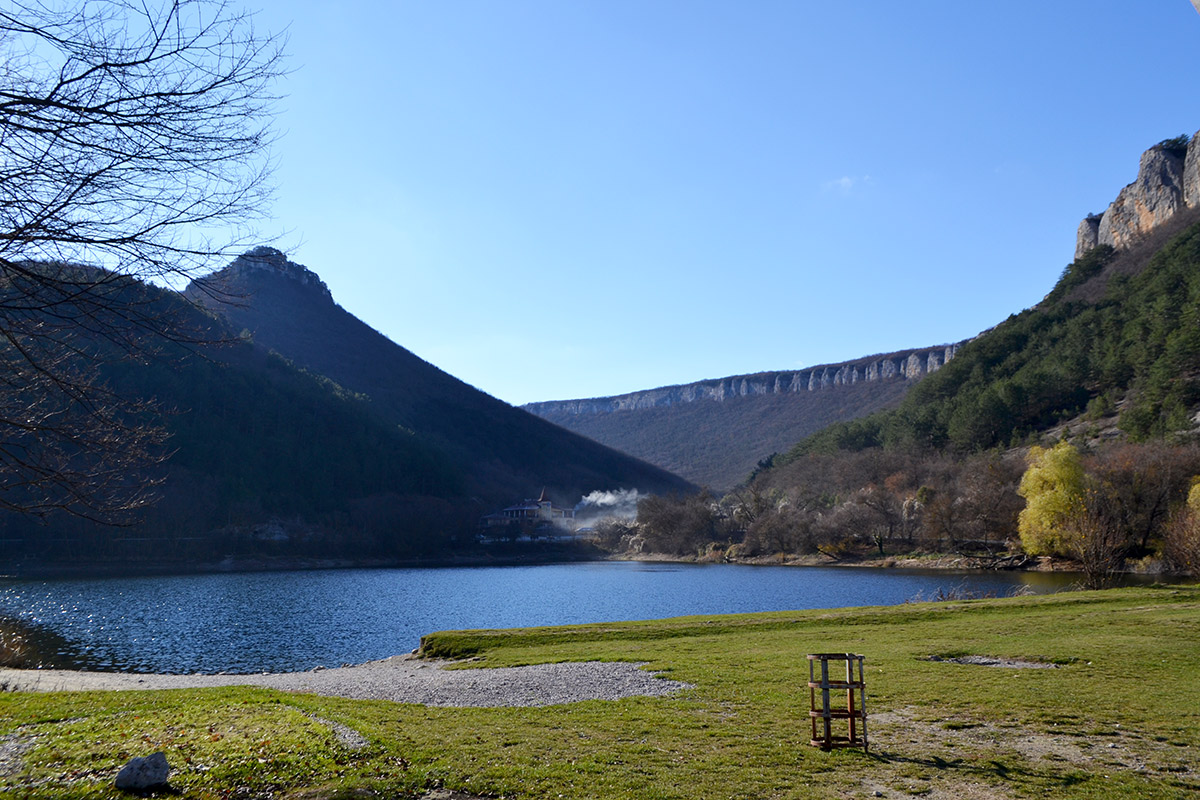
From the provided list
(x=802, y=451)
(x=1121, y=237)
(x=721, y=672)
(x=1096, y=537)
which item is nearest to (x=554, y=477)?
(x=802, y=451)

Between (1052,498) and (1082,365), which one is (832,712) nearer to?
(1052,498)

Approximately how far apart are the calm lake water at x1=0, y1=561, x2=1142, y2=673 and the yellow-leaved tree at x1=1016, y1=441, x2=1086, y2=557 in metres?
3.24

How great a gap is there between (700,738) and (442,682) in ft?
31.0

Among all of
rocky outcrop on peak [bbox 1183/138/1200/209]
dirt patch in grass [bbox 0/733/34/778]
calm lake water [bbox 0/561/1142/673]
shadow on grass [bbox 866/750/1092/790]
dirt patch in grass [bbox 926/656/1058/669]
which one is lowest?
calm lake water [bbox 0/561/1142/673]

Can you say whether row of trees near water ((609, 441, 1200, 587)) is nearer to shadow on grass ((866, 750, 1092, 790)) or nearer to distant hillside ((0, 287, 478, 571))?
shadow on grass ((866, 750, 1092, 790))

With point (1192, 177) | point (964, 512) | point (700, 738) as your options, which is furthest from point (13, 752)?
point (1192, 177)

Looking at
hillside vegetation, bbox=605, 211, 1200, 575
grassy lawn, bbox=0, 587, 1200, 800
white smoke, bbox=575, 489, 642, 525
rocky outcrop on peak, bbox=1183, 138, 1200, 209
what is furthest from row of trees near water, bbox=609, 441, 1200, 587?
rocky outcrop on peak, bbox=1183, 138, 1200, 209

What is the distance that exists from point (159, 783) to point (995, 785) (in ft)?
28.7

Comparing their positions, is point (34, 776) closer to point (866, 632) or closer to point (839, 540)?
point (866, 632)

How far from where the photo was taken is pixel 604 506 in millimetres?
177375

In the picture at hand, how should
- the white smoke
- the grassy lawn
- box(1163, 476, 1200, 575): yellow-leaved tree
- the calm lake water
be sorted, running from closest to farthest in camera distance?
the grassy lawn < the calm lake water < box(1163, 476, 1200, 575): yellow-leaved tree < the white smoke

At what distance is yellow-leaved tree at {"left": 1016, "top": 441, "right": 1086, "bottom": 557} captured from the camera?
56.6 metres

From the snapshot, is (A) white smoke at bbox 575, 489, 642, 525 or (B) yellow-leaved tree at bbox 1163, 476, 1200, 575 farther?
(A) white smoke at bbox 575, 489, 642, 525

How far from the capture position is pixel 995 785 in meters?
8.01
